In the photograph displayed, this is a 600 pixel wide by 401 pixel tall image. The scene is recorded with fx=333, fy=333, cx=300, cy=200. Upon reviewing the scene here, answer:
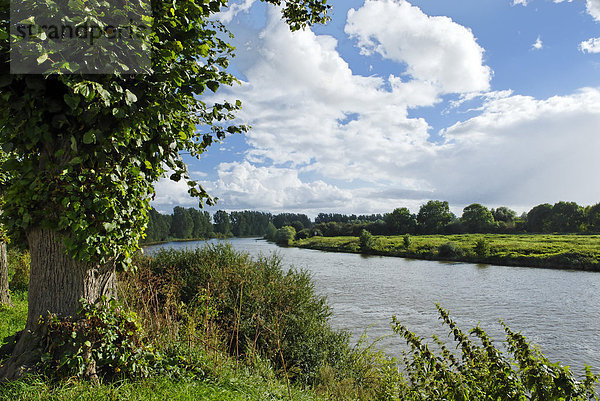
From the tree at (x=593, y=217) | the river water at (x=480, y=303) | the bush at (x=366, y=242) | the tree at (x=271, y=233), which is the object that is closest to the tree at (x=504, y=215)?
the tree at (x=593, y=217)

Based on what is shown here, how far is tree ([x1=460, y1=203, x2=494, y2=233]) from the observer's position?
67444mm

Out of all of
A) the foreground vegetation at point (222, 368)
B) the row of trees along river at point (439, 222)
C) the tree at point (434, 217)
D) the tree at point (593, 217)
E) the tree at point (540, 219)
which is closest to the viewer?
the foreground vegetation at point (222, 368)

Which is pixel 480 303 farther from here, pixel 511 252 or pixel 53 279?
pixel 511 252

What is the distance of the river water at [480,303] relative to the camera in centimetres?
1169

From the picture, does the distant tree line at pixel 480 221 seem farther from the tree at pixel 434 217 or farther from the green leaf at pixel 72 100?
the green leaf at pixel 72 100

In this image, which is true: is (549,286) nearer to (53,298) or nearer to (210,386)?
(210,386)

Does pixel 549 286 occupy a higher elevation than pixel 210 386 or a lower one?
lower

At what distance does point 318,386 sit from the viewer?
246 inches

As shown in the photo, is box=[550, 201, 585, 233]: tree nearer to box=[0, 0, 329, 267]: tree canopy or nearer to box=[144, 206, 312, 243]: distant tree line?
box=[144, 206, 312, 243]: distant tree line

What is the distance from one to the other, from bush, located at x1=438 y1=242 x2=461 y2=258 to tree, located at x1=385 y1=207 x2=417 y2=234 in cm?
3601

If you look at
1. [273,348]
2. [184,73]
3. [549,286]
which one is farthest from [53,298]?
[549,286]

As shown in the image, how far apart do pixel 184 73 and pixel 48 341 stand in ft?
10.2

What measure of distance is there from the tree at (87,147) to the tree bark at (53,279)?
0.03ft

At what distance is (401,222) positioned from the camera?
249 feet
